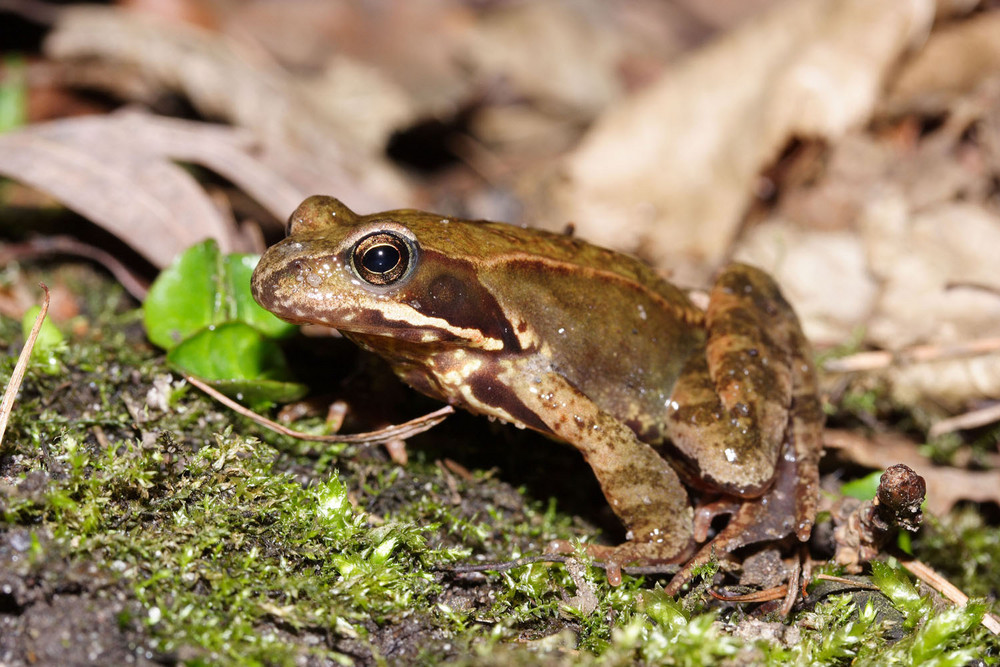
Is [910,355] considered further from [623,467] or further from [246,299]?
[246,299]

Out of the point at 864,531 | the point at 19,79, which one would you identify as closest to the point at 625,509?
the point at 864,531

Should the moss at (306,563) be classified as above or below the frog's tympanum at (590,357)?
below

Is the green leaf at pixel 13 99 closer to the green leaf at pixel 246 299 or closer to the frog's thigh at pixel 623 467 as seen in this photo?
the green leaf at pixel 246 299

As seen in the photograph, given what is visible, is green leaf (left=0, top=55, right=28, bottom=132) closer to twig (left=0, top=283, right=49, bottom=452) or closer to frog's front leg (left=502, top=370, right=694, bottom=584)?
twig (left=0, top=283, right=49, bottom=452)


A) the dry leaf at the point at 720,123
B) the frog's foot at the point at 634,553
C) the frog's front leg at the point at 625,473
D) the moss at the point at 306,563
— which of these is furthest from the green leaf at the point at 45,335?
the dry leaf at the point at 720,123

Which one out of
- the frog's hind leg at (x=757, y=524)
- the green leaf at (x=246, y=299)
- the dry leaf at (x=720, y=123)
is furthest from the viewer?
the dry leaf at (x=720, y=123)

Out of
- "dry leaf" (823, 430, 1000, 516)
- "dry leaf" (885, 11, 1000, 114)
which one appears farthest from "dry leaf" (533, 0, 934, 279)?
"dry leaf" (823, 430, 1000, 516)

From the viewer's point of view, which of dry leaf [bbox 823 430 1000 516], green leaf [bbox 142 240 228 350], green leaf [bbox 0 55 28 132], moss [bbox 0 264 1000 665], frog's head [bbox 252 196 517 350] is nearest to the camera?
moss [bbox 0 264 1000 665]
